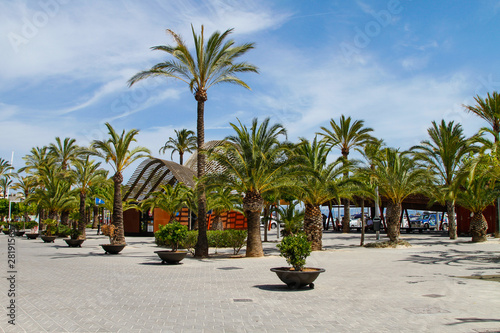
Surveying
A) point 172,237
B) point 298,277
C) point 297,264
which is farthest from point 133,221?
point 298,277

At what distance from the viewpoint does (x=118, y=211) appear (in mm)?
25250

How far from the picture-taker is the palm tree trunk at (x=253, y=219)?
19484mm

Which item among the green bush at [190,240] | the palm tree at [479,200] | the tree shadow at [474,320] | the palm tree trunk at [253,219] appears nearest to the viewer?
the tree shadow at [474,320]

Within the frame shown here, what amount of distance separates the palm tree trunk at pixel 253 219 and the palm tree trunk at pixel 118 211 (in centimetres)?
858

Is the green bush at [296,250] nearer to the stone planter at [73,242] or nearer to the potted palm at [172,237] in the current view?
the potted palm at [172,237]

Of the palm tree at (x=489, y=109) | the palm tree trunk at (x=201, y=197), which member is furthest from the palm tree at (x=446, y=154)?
the palm tree trunk at (x=201, y=197)

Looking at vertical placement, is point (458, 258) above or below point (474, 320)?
below

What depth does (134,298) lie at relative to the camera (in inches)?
372

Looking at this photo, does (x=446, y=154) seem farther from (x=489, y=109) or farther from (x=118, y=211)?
(x=118, y=211)

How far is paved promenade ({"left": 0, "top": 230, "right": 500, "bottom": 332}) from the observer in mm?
7047

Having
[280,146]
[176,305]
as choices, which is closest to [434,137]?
[280,146]

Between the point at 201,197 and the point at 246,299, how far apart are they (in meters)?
11.3

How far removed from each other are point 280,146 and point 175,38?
695 cm

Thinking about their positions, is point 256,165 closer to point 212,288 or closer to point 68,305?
point 212,288
